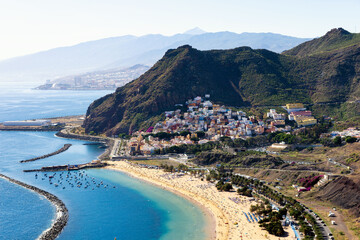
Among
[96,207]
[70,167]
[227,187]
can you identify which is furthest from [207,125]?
[96,207]

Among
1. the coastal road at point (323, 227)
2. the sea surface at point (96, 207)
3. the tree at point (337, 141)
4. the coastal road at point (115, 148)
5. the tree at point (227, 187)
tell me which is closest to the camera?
the coastal road at point (323, 227)

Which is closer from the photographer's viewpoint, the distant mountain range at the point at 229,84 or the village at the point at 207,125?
the village at the point at 207,125

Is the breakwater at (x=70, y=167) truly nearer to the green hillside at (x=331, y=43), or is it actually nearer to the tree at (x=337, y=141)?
the tree at (x=337, y=141)

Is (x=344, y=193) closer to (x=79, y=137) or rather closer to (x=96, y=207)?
(x=96, y=207)

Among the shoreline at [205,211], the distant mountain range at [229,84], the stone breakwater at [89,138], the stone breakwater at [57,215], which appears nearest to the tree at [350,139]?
the shoreline at [205,211]

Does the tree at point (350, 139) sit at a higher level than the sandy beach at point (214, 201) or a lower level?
higher

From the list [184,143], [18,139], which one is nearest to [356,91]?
[184,143]

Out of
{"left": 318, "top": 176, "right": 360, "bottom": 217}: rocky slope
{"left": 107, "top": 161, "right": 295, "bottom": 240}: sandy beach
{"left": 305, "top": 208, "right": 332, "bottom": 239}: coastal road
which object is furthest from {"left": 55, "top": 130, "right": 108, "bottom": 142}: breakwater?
{"left": 305, "top": 208, "right": 332, "bottom": 239}: coastal road

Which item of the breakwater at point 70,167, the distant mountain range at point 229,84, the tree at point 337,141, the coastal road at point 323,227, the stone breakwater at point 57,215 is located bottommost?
the stone breakwater at point 57,215
